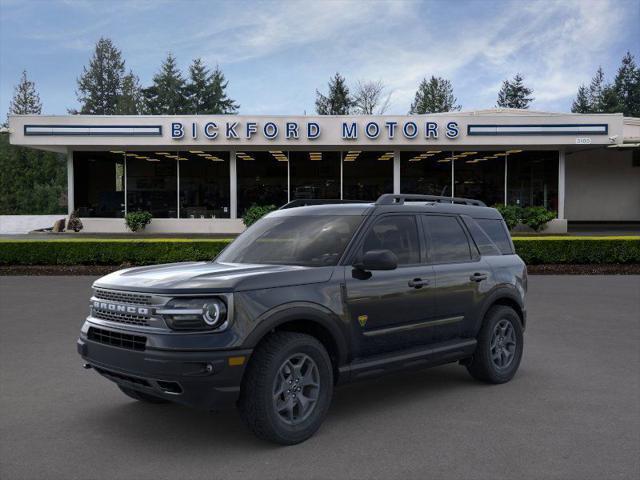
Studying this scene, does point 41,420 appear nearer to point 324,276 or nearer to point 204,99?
point 324,276

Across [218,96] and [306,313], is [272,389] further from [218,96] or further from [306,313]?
[218,96]

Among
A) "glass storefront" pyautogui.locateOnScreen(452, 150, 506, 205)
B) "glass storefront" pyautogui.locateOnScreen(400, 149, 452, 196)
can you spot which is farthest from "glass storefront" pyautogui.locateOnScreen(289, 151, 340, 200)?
"glass storefront" pyautogui.locateOnScreen(452, 150, 506, 205)

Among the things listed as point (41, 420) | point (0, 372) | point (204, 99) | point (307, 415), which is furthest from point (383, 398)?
point (204, 99)

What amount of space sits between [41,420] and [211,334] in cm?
197

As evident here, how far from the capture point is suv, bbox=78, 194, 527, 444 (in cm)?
430

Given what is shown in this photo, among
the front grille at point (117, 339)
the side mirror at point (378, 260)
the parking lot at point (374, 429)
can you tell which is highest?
the side mirror at point (378, 260)

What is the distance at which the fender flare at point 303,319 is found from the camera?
438 centimetres

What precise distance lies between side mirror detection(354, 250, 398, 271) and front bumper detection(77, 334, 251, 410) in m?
1.19

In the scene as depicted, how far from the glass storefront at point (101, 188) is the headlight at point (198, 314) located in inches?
1051

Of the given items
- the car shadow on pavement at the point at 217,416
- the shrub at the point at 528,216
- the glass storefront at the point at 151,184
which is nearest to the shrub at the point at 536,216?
the shrub at the point at 528,216

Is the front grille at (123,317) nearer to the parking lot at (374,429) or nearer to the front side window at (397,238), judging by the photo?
the parking lot at (374,429)

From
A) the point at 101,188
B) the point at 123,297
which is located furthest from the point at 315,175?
the point at 123,297

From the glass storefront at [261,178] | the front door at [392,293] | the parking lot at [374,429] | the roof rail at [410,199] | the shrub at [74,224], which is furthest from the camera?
the glass storefront at [261,178]

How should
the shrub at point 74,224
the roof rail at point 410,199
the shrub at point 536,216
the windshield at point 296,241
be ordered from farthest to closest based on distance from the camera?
the shrub at point 74,224
the shrub at point 536,216
the roof rail at point 410,199
the windshield at point 296,241
